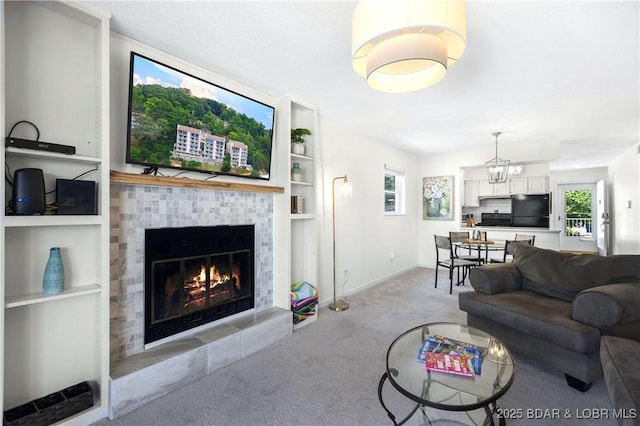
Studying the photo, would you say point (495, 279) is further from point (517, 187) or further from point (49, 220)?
point (517, 187)

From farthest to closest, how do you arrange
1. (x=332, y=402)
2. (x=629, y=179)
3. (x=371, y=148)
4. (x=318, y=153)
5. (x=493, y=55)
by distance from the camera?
(x=629, y=179), (x=371, y=148), (x=318, y=153), (x=493, y=55), (x=332, y=402)

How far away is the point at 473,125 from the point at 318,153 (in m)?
2.24

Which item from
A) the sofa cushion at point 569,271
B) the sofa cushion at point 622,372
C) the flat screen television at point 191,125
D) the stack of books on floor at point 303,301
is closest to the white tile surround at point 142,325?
the flat screen television at point 191,125

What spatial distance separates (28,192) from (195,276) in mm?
1248

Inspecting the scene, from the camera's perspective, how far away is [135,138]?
2059 mm

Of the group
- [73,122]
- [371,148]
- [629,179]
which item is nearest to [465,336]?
[73,122]

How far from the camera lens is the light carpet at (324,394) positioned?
173 cm

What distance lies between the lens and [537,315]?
2133 millimetres

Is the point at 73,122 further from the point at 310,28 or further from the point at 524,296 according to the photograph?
the point at 524,296

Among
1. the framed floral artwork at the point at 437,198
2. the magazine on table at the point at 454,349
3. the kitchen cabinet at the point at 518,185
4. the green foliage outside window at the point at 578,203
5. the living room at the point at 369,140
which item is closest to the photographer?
the magazine on table at the point at 454,349

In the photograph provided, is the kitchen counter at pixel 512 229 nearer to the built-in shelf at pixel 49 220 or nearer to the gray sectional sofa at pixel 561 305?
the gray sectional sofa at pixel 561 305

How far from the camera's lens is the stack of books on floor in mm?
3084

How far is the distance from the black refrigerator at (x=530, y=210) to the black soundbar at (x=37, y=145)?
22.2 ft

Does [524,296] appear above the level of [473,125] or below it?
below
